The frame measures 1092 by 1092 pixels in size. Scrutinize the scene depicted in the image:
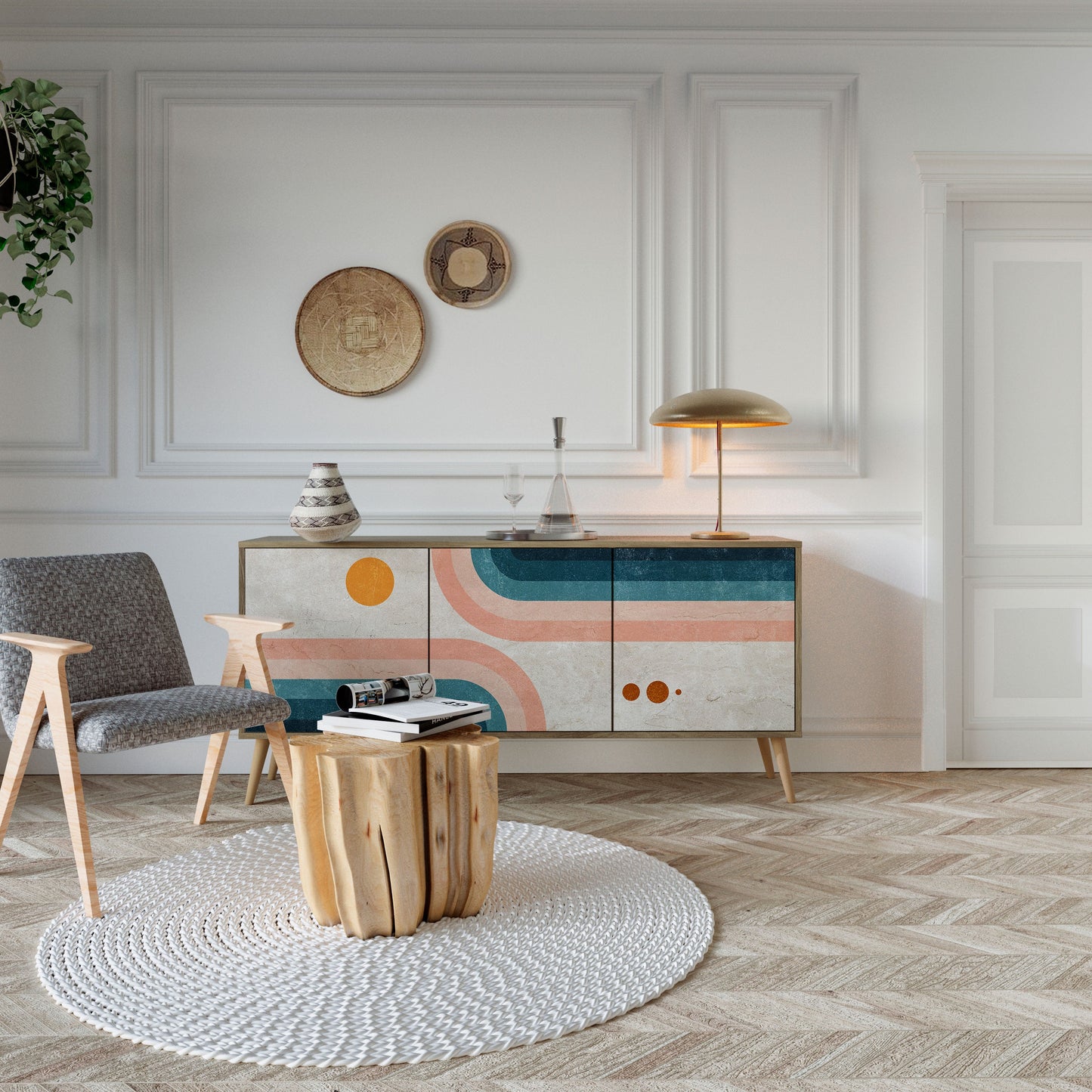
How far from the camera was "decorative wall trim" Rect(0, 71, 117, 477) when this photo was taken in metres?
3.54

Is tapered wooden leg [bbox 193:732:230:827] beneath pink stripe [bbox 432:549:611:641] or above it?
beneath

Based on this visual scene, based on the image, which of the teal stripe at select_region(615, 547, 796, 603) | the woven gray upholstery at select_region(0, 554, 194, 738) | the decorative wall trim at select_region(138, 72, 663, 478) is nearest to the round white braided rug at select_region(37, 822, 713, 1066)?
the woven gray upholstery at select_region(0, 554, 194, 738)

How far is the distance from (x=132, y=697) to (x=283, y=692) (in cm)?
62

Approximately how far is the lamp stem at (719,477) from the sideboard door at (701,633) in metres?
0.26

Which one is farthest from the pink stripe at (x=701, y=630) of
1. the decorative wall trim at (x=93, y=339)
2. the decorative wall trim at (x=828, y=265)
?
the decorative wall trim at (x=93, y=339)

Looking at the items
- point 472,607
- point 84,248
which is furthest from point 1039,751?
point 84,248

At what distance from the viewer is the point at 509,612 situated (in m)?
3.13

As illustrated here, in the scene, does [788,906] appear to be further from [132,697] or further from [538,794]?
[132,697]

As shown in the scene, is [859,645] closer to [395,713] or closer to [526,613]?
[526,613]

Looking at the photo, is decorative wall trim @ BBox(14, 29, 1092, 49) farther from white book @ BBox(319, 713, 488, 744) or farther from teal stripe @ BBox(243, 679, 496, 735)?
white book @ BBox(319, 713, 488, 744)

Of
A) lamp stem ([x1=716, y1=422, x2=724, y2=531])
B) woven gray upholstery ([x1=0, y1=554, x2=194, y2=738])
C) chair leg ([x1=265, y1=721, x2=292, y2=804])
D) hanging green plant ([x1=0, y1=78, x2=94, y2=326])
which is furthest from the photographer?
lamp stem ([x1=716, y1=422, x2=724, y2=531])

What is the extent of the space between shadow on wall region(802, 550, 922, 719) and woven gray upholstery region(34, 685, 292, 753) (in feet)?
6.34

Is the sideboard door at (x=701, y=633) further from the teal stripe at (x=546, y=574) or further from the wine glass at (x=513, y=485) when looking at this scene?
the wine glass at (x=513, y=485)

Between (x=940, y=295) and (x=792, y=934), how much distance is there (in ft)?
7.96
